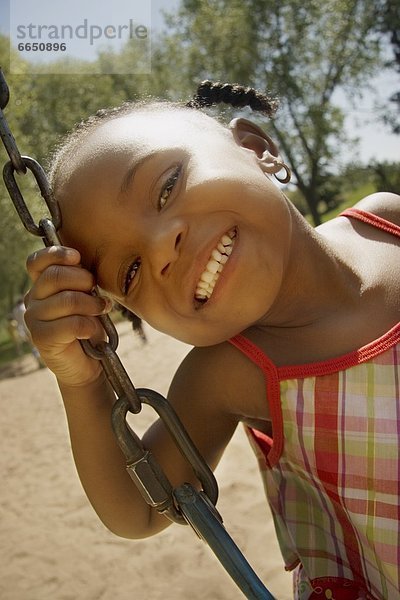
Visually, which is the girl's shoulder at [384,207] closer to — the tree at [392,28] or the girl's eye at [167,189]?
the girl's eye at [167,189]

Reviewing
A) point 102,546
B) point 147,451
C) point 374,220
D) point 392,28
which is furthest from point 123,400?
point 392,28

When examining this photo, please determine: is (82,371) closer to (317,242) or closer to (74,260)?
(74,260)

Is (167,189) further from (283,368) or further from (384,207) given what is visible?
(384,207)

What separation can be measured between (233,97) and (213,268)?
730mm

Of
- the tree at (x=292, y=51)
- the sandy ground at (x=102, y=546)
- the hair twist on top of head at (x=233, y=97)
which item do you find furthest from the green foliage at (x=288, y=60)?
the hair twist on top of head at (x=233, y=97)

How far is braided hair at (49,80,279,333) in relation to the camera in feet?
4.38

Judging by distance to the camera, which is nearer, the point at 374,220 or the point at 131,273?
the point at 131,273

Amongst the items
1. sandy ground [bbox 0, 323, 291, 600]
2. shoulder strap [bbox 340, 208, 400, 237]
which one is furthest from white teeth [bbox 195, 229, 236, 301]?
sandy ground [bbox 0, 323, 291, 600]

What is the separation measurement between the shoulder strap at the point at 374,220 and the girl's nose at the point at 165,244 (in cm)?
65

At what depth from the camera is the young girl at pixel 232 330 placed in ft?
3.65

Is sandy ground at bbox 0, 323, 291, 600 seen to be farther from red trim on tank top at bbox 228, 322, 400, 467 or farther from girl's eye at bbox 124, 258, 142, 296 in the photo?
girl's eye at bbox 124, 258, 142, 296

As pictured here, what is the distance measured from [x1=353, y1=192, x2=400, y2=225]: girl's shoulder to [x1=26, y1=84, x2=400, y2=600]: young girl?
28cm

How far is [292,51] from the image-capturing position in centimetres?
1355

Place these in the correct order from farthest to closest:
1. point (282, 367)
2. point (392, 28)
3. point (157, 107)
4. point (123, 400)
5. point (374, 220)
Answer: point (392, 28) < point (374, 220) < point (157, 107) < point (282, 367) < point (123, 400)
